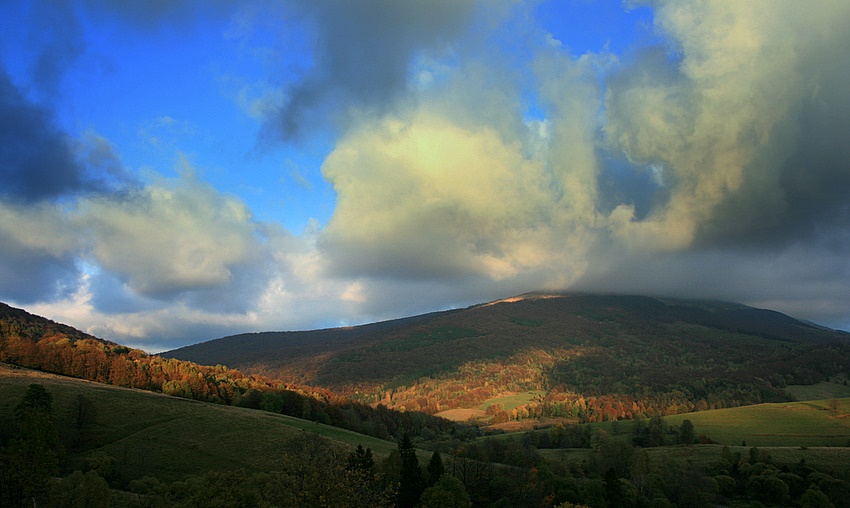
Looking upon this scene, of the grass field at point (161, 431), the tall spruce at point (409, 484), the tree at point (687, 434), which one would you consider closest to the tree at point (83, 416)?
the grass field at point (161, 431)

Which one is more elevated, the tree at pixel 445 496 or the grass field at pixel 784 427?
the tree at pixel 445 496

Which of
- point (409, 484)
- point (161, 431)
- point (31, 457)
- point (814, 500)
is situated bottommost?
point (814, 500)

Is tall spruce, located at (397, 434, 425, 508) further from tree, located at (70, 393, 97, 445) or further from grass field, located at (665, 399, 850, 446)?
grass field, located at (665, 399, 850, 446)

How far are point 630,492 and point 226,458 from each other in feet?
254

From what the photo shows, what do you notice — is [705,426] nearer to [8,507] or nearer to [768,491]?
[768,491]

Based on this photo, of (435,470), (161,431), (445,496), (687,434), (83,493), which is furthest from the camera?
(687,434)

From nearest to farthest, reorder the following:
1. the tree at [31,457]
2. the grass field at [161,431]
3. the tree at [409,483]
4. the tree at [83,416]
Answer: the tree at [31,457], the tree at [409,483], the grass field at [161,431], the tree at [83,416]

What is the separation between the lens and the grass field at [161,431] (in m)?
82.2

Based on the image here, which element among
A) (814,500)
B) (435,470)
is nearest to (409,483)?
(435,470)

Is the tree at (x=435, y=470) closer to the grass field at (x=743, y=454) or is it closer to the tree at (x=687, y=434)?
the grass field at (x=743, y=454)

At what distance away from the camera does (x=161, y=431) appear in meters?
95.1

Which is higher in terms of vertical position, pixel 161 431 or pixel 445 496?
pixel 161 431

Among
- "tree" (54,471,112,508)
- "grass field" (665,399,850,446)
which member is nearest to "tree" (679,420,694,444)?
"grass field" (665,399,850,446)

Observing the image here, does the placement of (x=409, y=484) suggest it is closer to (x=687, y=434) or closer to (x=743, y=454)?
(x=743, y=454)
